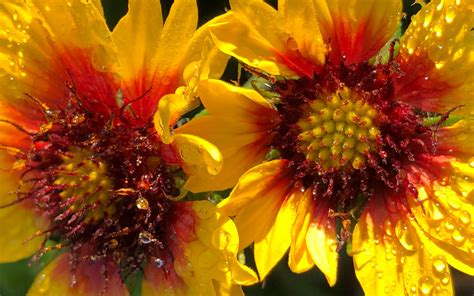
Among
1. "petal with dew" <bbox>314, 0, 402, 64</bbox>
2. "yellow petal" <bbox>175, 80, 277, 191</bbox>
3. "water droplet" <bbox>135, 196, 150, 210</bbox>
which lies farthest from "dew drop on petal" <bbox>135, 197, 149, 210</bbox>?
"petal with dew" <bbox>314, 0, 402, 64</bbox>

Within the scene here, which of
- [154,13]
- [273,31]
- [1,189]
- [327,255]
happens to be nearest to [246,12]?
[273,31]

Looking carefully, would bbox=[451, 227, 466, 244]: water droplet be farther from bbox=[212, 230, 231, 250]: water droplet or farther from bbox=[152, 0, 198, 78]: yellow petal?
bbox=[152, 0, 198, 78]: yellow petal

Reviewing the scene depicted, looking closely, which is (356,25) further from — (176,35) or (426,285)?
(426,285)

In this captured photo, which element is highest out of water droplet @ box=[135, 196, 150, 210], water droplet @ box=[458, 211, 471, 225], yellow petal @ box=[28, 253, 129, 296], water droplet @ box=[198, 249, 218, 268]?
water droplet @ box=[458, 211, 471, 225]

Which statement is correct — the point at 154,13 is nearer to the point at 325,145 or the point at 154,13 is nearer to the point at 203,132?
the point at 203,132

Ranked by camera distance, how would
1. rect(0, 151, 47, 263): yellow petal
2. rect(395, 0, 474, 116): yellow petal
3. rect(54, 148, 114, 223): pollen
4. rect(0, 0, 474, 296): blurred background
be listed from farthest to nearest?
1. rect(0, 0, 474, 296): blurred background
2. rect(0, 151, 47, 263): yellow petal
3. rect(54, 148, 114, 223): pollen
4. rect(395, 0, 474, 116): yellow petal

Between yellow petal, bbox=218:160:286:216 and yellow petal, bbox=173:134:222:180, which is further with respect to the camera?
yellow petal, bbox=218:160:286:216
